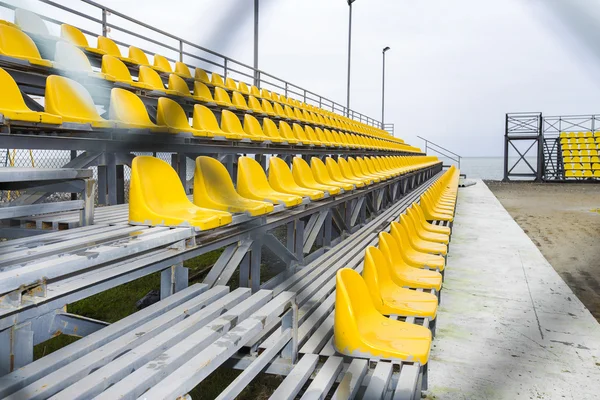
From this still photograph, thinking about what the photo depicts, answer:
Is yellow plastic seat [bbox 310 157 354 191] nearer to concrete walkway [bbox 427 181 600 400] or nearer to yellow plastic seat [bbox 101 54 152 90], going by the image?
concrete walkway [bbox 427 181 600 400]

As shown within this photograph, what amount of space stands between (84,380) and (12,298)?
0.22 m

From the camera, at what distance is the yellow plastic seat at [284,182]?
100 inches

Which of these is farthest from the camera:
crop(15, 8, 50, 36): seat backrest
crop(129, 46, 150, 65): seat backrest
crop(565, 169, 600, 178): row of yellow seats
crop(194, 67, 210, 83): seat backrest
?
crop(565, 169, 600, 178): row of yellow seats

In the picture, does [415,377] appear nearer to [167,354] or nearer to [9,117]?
[167,354]

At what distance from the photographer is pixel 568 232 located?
5602 mm

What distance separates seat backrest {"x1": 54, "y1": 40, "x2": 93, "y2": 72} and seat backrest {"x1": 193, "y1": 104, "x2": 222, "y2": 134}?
69cm

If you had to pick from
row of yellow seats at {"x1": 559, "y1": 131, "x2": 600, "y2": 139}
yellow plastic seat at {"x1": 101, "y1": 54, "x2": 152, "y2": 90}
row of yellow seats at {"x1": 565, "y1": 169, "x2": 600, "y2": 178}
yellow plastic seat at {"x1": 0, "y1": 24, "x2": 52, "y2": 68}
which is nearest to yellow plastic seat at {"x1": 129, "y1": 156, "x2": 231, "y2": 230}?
yellow plastic seat at {"x1": 0, "y1": 24, "x2": 52, "y2": 68}

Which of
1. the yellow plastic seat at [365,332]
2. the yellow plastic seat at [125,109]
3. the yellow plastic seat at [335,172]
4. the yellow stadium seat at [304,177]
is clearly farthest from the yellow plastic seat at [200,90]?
the yellow plastic seat at [335,172]

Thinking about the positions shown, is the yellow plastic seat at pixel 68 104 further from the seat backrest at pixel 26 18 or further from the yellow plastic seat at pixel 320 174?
the yellow plastic seat at pixel 320 174

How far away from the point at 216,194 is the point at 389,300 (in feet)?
2.57

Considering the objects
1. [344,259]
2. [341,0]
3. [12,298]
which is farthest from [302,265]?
[341,0]

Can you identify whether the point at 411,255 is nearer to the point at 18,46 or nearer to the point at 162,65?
the point at 18,46

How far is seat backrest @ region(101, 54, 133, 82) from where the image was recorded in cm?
322

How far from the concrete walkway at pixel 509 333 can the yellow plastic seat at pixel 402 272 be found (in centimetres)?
30
